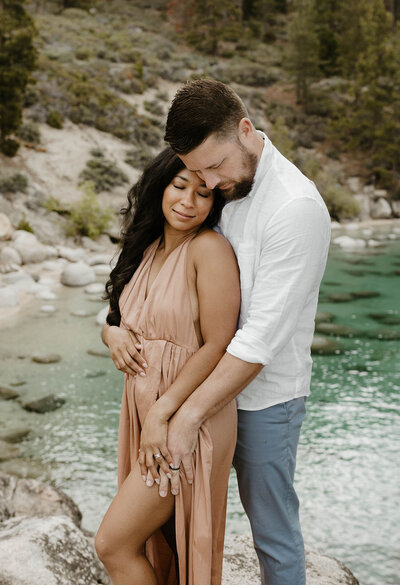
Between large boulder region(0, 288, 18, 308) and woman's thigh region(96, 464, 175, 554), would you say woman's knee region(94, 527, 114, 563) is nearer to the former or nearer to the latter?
woman's thigh region(96, 464, 175, 554)

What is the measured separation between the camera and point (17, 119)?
15867mm

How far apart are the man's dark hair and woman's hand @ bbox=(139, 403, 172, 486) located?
806 millimetres

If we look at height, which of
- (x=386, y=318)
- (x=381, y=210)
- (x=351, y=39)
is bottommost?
(x=381, y=210)

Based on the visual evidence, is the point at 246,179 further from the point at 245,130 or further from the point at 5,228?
the point at 5,228

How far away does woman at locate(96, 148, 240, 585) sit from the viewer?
1.67m

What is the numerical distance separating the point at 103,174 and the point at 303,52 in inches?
725

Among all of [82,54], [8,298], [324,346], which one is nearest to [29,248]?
[8,298]

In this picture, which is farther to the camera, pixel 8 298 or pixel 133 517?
pixel 8 298

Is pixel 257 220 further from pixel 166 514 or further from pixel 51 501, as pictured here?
pixel 51 501

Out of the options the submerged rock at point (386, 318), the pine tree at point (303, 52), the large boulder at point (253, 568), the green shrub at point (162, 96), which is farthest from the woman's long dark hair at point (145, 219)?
the pine tree at point (303, 52)

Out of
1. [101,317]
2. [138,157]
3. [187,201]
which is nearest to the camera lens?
[187,201]

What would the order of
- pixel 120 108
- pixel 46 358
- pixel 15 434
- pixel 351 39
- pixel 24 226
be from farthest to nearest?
pixel 351 39, pixel 120 108, pixel 24 226, pixel 46 358, pixel 15 434

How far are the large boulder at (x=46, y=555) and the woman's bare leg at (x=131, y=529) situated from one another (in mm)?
589

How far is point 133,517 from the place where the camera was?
164 cm
